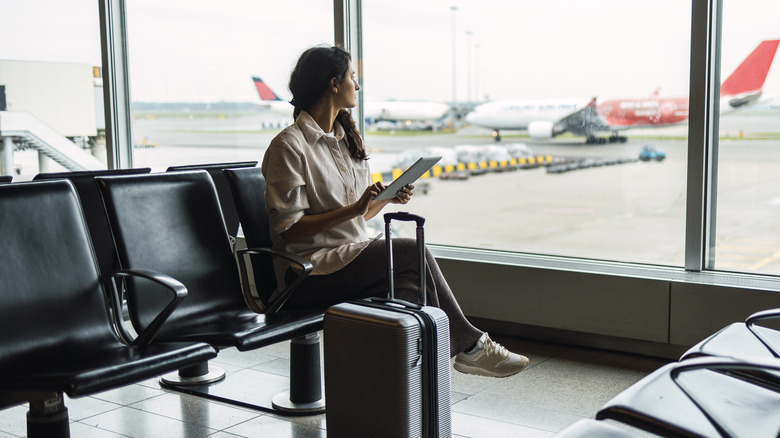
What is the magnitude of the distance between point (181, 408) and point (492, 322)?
5.43 ft

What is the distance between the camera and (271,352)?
12.0 ft

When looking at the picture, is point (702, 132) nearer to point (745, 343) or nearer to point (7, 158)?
point (745, 343)

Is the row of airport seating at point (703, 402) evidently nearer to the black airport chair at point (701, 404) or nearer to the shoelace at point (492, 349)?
the black airport chair at point (701, 404)

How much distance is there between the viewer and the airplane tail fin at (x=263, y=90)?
486cm

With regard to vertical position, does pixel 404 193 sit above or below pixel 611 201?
above

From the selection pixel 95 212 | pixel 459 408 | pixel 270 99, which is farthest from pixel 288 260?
pixel 270 99

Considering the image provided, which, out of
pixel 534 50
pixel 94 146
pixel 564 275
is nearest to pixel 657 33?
pixel 534 50

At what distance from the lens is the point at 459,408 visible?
2852 millimetres

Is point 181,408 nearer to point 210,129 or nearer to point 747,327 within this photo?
point 747,327

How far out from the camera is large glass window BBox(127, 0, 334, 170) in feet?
15.6

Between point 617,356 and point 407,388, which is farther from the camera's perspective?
point 617,356

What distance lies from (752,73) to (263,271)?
2.22 meters

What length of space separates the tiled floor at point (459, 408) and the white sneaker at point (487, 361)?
0.24 m

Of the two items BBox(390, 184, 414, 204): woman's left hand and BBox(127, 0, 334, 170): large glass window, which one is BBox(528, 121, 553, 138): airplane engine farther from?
BBox(390, 184, 414, 204): woman's left hand
